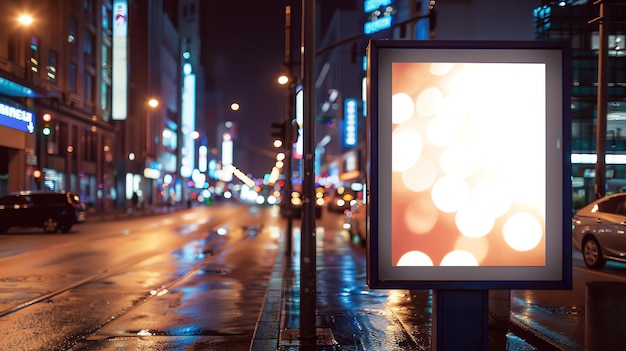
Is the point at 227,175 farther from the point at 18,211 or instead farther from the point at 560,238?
the point at 560,238

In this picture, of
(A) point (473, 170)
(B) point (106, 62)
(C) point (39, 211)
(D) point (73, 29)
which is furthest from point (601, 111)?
(B) point (106, 62)

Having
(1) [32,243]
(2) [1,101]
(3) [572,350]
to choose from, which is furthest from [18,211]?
(3) [572,350]

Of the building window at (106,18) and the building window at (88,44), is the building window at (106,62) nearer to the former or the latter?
the building window at (106,18)

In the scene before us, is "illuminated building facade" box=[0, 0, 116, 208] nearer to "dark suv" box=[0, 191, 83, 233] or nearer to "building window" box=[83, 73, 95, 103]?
"building window" box=[83, 73, 95, 103]

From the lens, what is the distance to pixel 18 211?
28.1m

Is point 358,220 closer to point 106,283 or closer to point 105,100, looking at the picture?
point 106,283

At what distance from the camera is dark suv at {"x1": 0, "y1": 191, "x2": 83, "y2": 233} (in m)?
27.7

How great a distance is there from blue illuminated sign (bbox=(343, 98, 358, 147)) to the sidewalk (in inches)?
2756

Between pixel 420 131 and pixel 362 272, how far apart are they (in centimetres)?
1012

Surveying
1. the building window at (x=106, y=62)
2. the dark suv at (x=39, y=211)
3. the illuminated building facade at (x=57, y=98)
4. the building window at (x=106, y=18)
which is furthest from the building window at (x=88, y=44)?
the dark suv at (x=39, y=211)

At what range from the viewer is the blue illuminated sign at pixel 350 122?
83062 millimetres

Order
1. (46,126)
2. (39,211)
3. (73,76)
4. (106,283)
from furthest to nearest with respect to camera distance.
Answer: (73,76), (46,126), (39,211), (106,283)

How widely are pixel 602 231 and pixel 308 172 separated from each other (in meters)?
9.72

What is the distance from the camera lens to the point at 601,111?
16562 millimetres
